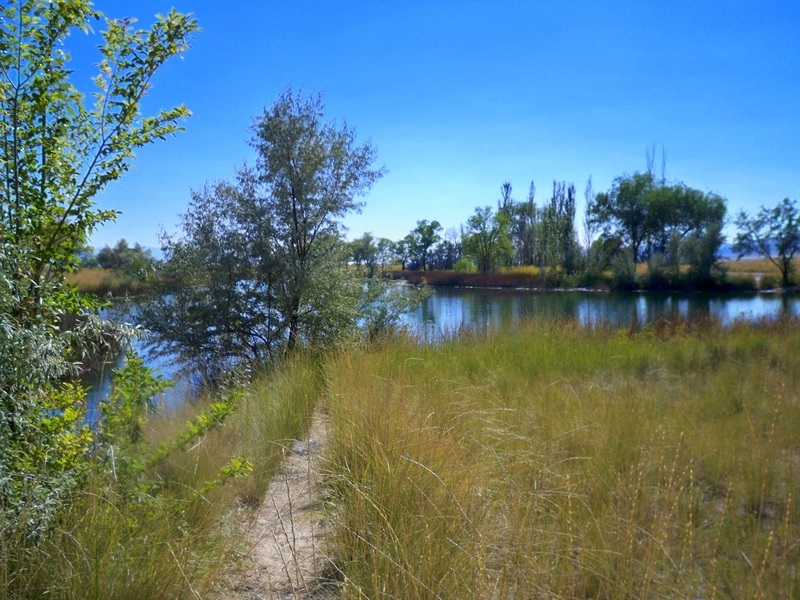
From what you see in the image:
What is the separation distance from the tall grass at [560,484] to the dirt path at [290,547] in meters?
0.15

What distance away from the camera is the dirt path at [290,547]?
7.69ft

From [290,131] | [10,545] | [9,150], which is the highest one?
[290,131]

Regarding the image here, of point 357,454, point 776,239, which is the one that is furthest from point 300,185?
point 776,239

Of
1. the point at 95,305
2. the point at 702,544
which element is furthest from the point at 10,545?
the point at 702,544

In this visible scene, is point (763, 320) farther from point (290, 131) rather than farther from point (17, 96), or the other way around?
point (17, 96)

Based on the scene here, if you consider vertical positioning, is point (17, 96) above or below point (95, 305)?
above

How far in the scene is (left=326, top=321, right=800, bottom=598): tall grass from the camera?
2262mm

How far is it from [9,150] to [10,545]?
163 cm

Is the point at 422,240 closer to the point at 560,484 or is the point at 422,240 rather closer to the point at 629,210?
the point at 629,210

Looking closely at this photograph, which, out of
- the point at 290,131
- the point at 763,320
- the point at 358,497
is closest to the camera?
the point at 358,497

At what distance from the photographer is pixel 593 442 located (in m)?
4.02

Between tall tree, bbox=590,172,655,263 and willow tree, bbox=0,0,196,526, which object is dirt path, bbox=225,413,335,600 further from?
tall tree, bbox=590,172,655,263

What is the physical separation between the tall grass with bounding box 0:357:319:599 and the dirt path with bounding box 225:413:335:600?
10 centimetres

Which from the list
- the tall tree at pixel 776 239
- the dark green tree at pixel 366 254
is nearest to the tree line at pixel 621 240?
the tall tree at pixel 776 239
